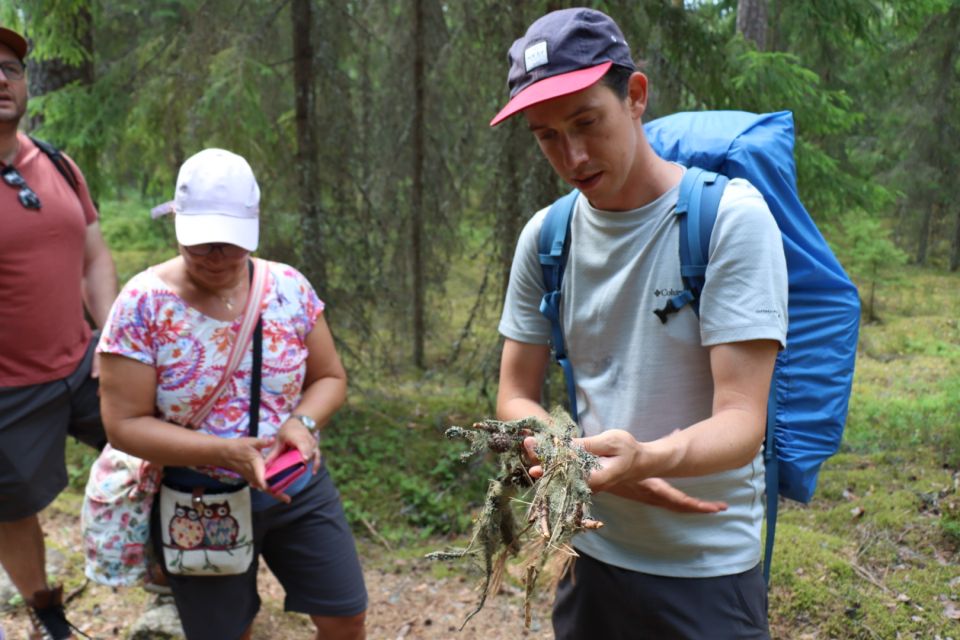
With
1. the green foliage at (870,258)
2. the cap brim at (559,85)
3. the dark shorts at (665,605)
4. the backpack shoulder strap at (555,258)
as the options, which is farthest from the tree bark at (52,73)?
the green foliage at (870,258)

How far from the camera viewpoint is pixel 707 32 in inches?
225

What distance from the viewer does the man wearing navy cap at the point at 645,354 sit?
5.51 feet

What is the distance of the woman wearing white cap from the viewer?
2627 mm

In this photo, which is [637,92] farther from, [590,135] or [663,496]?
[663,496]

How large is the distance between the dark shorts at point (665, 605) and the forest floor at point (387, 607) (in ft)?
8.14

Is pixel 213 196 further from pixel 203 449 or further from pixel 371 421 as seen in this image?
pixel 371 421

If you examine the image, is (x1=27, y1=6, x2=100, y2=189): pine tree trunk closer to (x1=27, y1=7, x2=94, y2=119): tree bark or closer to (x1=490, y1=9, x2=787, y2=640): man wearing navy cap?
(x1=27, y1=7, x2=94, y2=119): tree bark

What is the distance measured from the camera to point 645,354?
6.16 feet

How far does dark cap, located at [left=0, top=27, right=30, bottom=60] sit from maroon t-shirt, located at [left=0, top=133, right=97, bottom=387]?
42cm

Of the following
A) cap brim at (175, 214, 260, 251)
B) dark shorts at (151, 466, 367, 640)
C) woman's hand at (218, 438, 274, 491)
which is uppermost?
cap brim at (175, 214, 260, 251)

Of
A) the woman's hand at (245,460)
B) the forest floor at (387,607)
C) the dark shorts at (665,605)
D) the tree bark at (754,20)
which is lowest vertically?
the forest floor at (387,607)

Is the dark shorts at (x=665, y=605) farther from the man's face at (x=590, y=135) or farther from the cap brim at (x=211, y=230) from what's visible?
the cap brim at (x=211, y=230)

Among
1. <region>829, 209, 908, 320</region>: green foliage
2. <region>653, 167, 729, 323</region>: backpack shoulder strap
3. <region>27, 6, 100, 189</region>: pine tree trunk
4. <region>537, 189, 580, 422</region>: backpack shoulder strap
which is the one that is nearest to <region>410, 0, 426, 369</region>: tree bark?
<region>27, 6, 100, 189</region>: pine tree trunk

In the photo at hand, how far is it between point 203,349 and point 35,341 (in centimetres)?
153
